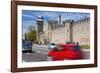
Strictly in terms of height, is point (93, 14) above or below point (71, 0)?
below

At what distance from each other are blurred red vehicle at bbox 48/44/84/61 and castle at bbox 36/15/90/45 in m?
0.06

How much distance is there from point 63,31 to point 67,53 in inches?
9.1

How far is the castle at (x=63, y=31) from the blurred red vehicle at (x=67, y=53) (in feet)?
0.21

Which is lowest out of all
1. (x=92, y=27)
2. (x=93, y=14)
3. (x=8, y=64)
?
(x=8, y=64)

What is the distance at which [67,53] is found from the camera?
2062 mm

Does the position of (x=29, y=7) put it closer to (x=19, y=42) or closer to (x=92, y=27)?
(x=19, y=42)

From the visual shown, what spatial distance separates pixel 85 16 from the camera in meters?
2.13

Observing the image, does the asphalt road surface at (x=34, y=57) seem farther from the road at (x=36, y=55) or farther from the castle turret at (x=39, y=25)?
the castle turret at (x=39, y=25)

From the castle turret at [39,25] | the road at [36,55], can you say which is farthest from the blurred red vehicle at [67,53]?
the castle turret at [39,25]

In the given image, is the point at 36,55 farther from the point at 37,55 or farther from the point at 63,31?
the point at 63,31

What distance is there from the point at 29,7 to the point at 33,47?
390mm

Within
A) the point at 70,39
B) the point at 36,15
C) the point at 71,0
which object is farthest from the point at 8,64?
the point at 71,0

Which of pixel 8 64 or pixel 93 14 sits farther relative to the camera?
pixel 93 14

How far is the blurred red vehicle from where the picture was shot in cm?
202
